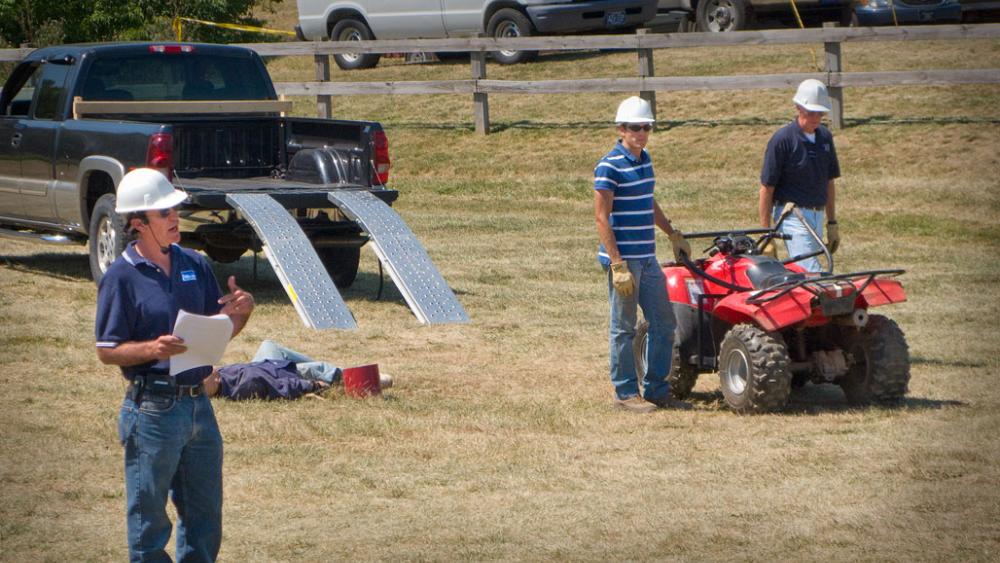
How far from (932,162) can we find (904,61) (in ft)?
15.1

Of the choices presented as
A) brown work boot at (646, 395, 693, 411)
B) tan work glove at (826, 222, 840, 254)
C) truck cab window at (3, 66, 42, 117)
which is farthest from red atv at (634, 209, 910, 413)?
truck cab window at (3, 66, 42, 117)

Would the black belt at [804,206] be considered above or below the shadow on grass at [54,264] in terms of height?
above

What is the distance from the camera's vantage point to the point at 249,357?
1015 cm

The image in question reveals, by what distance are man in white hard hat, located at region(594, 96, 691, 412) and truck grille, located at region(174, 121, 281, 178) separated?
17.9 feet

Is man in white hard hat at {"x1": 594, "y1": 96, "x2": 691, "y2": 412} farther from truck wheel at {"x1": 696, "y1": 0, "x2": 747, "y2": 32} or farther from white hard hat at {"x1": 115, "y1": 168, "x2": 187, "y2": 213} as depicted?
truck wheel at {"x1": 696, "y1": 0, "x2": 747, "y2": 32}

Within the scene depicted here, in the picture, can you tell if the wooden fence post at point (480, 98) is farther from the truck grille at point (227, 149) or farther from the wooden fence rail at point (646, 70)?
the truck grille at point (227, 149)

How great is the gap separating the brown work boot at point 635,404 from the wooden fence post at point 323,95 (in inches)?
585

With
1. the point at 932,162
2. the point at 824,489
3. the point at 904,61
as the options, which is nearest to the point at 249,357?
the point at 824,489

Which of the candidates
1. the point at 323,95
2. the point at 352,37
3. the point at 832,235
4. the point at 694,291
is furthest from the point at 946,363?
the point at 352,37

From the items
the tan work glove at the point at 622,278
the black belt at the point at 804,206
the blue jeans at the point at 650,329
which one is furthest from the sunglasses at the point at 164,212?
the black belt at the point at 804,206

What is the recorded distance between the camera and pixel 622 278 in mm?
8250

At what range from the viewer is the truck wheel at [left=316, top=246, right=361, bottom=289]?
13.3 meters

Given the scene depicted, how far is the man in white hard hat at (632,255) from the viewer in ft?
27.3

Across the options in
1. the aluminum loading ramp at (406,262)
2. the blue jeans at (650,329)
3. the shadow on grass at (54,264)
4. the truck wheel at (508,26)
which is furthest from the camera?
the truck wheel at (508,26)
